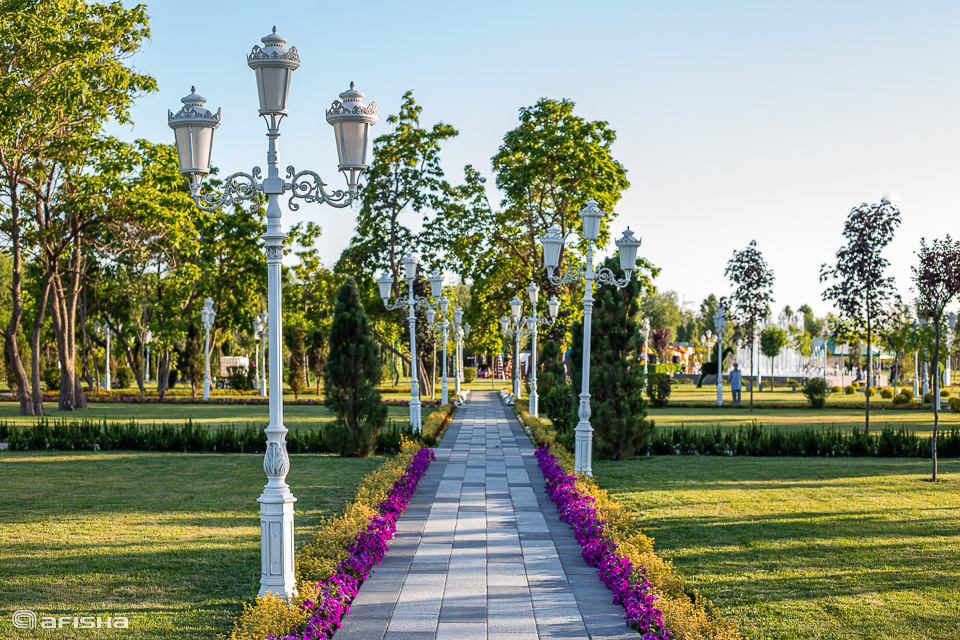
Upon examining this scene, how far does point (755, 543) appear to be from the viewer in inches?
340

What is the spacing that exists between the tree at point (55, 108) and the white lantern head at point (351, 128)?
1654cm

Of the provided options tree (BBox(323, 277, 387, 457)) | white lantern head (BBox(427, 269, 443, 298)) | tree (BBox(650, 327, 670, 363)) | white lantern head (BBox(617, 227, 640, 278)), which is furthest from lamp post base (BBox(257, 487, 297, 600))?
tree (BBox(650, 327, 670, 363))

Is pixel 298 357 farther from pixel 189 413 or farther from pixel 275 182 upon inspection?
pixel 275 182

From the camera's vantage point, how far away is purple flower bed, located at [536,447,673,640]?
228 inches

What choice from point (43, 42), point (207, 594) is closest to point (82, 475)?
point (207, 594)

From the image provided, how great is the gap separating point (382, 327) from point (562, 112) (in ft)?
51.2

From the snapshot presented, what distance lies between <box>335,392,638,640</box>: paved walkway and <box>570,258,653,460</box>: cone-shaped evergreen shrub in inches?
137

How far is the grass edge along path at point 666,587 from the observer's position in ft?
17.6

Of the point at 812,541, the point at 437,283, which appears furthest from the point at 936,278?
the point at 437,283

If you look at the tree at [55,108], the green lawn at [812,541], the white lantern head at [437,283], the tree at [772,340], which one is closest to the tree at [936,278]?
the green lawn at [812,541]

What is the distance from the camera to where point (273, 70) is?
6.41 m

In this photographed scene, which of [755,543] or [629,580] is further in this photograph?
[755,543]

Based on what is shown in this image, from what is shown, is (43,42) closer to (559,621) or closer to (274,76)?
(274,76)

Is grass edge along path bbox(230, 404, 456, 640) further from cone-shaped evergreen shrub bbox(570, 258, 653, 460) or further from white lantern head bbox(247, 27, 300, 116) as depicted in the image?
cone-shaped evergreen shrub bbox(570, 258, 653, 460)
